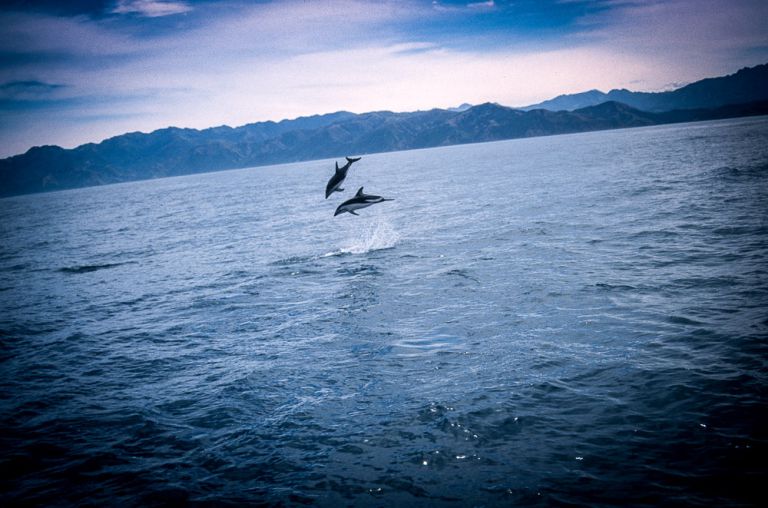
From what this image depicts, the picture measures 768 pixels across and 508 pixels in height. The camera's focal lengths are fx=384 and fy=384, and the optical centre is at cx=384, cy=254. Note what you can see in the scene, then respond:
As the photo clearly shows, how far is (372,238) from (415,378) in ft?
68.2

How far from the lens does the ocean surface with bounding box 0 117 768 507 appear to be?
729 centimetres

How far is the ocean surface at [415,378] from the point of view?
7.29 meters

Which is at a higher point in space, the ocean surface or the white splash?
the white splash

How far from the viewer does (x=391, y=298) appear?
17250 mm

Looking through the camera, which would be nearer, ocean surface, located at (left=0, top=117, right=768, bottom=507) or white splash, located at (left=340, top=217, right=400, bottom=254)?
ocean surface, located at (left=0, top=117, right=768, bottom=507)

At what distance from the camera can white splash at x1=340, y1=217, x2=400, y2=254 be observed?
27.7m

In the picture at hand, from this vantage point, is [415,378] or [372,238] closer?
[415,378]

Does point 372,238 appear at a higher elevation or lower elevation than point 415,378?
higher

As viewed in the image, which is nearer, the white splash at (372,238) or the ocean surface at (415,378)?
the ocean surface at (415,378)

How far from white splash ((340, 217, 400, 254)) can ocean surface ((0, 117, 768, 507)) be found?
12.9ft

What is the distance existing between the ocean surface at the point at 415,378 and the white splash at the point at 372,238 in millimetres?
3936

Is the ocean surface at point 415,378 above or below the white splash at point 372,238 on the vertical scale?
below

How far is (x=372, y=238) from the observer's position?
30.8 meters

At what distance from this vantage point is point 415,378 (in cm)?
1061
